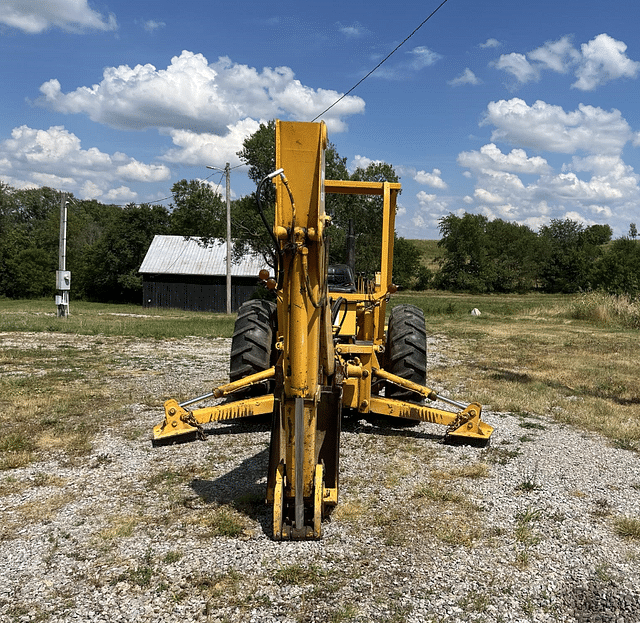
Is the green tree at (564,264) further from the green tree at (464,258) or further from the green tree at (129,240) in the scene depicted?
the green tree at (129,240)

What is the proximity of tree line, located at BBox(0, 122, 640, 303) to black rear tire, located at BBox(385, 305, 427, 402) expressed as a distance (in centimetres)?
1631

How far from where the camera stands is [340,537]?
12.7 feet

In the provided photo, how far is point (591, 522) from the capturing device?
425 centimetres

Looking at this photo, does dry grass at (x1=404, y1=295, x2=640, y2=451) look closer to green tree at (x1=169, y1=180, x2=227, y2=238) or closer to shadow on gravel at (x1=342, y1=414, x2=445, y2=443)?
shadow on gravel at (x1=342, y1=414, x2=445, y2=443)

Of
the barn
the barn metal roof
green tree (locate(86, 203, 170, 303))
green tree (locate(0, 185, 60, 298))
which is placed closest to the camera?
the barn metal roof

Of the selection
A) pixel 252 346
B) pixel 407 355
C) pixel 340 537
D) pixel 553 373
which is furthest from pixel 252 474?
pixel 553 373

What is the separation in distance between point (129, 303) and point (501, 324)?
33484 millimetres

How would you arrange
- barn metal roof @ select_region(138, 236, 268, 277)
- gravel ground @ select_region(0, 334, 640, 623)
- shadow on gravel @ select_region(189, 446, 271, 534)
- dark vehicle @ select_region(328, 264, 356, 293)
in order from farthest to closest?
barn metal roof @ select_region(138, 236, 268, 277) → dark vehicle @ select_region(328, 264, 356, 293) → shadow on gravel @ select_region(189, 446, 271, 534) → gravel ground @ select_region(0, 334, 640, 623)

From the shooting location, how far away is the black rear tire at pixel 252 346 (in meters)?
6.56

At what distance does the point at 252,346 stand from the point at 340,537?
3.13m

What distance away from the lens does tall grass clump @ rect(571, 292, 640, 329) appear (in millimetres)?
20094

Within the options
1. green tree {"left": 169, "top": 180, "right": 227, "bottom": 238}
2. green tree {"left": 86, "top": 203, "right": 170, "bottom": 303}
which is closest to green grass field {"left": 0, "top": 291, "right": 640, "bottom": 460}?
green tree {"left": 169, "top": 180, "right": 227, "bottom": 238}

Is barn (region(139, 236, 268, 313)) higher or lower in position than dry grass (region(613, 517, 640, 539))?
higher

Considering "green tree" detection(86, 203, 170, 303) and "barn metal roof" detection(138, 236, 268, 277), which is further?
"green tree" detection(86, 203, 170, 303)
